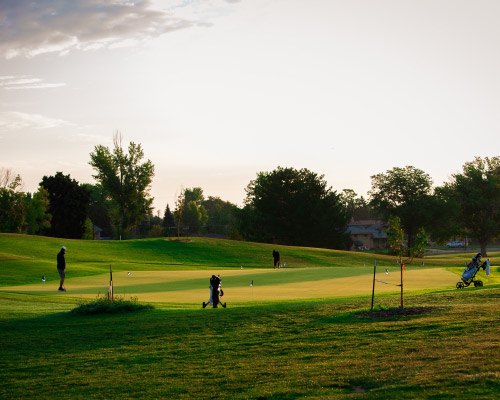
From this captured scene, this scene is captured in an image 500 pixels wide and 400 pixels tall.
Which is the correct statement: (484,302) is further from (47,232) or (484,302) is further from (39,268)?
(47,232)

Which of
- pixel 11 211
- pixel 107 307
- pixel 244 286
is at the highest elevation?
pixel 11 211

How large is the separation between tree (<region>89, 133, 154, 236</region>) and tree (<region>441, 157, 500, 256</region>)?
182 feet

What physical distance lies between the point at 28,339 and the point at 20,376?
351 cm

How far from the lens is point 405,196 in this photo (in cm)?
10725

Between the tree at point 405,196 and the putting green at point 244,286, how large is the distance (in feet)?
214

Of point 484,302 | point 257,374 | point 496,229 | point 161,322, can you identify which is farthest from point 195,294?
point 496,229

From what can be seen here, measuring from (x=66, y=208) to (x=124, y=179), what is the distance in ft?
40.2

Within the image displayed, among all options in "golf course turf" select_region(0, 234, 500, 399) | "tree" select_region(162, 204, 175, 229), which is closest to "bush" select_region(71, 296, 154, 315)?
"golf course turf" select_region(0, 234, 500, 399)

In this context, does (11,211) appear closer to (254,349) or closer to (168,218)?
(168,218)

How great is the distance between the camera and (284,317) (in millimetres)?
17250

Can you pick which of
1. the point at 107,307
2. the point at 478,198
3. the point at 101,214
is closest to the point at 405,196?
the point at 478,198

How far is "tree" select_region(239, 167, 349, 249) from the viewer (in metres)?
105

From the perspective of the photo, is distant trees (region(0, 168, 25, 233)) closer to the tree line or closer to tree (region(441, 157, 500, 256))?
the tree line

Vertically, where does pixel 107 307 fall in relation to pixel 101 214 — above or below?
below
